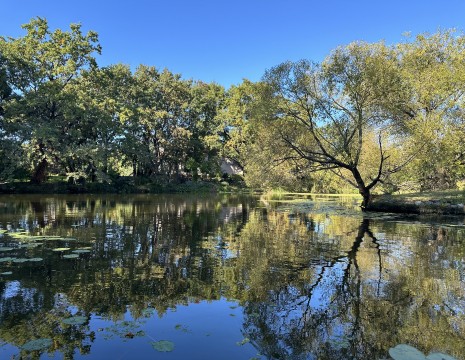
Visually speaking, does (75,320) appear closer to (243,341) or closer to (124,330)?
(124,330)

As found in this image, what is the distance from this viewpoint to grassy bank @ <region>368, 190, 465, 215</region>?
68.6ft

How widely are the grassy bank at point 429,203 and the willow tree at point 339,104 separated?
207cm

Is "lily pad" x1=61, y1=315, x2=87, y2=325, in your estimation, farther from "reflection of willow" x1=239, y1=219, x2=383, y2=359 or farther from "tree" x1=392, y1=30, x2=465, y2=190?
"tree" x1=392, y1=30, x2=465, y2=190

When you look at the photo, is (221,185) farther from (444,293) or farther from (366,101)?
(444,293)

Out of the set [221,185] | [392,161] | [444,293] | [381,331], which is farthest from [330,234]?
[221,185]

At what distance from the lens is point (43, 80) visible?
41344 millimetres

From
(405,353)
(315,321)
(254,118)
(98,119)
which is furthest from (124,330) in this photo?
(98,119)

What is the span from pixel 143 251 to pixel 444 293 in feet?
23.3

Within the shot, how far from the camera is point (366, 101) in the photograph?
904 inches

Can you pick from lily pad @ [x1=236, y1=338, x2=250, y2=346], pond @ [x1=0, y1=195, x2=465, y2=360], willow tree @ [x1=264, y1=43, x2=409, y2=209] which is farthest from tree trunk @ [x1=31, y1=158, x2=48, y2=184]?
lily pad @ [x1=236, y1=338, x2=250, y2=346]

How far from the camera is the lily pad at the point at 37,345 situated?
14.2 ft

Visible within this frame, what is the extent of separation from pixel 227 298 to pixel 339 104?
19849 mm

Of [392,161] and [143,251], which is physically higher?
[392,161]

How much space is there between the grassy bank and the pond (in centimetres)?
1053
